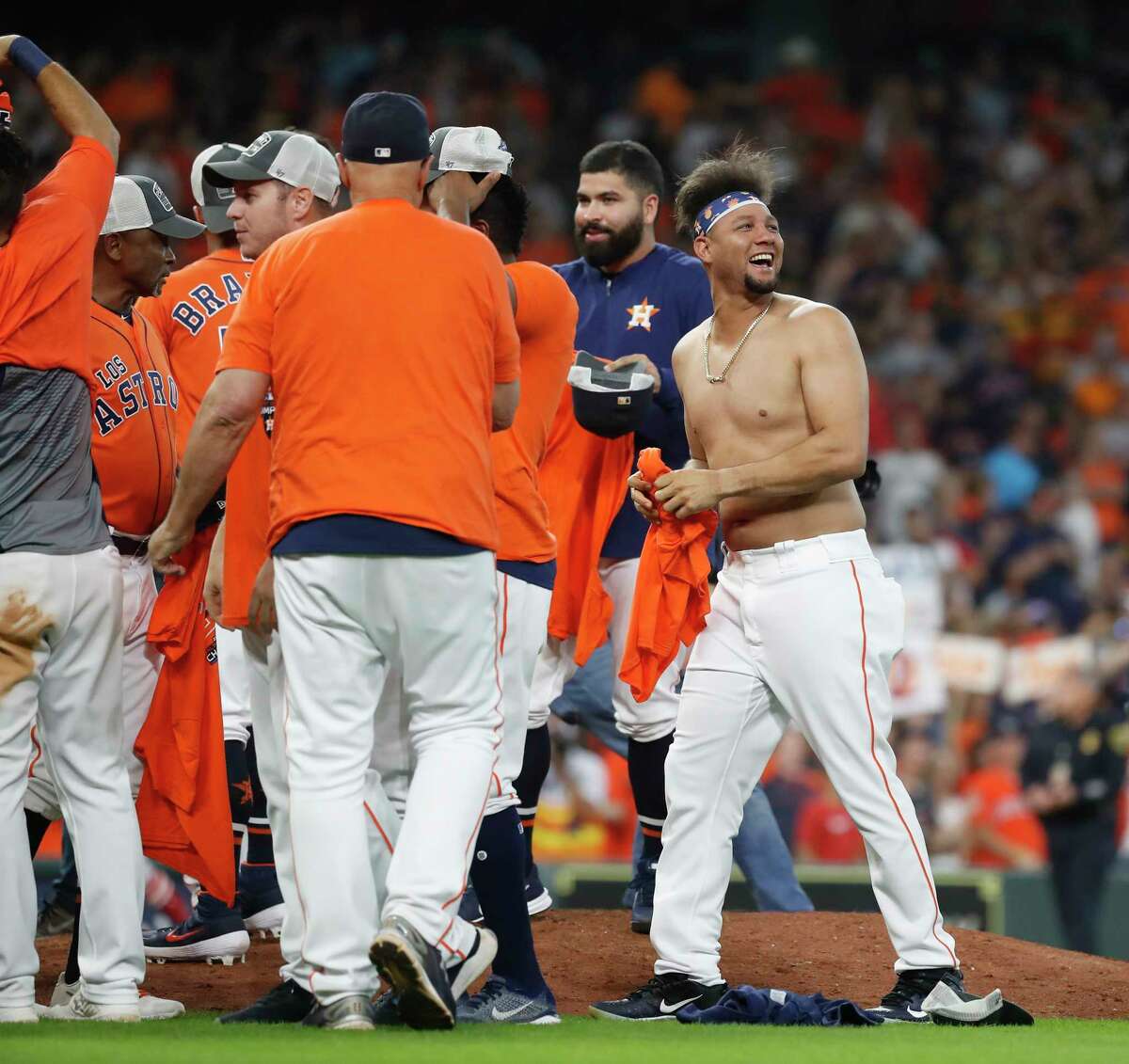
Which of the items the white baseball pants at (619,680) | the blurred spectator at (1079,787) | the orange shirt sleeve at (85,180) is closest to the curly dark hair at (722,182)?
the white baseball pants at (619,680)

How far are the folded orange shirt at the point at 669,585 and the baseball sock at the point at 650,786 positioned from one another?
91 centimetres

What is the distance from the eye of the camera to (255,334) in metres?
4.59

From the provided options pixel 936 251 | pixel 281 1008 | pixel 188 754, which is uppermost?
pixel 936 251

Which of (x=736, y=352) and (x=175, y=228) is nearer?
(x=736, y=352)

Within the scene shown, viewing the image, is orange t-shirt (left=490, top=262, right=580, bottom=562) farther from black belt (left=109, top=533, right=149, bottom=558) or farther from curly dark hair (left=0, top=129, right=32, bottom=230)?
curly dark hair (left=0, top=129, right=32, bottom=230)

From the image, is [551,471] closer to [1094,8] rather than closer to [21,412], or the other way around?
[21,412]

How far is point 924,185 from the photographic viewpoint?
1755cm

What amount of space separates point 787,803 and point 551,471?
5.67 metres

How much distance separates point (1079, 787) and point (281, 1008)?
7.92 meters

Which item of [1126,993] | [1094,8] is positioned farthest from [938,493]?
[1126,993]

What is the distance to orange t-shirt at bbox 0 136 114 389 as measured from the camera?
4.81 meters

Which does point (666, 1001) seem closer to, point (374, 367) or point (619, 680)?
point (619, 680)

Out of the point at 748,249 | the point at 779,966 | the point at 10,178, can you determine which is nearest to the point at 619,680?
the point at 779,966

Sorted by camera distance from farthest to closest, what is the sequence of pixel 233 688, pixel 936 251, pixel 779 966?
→ pixel 936 251 → pixel 233 688 → pixel 779 966
